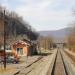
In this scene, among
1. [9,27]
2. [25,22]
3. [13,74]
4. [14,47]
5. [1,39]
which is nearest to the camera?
[13,74]

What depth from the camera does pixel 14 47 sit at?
74375 millimetres

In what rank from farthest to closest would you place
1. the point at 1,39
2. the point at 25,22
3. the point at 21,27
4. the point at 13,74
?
the point at 25,22 → the point at 21,27 → the point at 1,39 → the point at 13,74

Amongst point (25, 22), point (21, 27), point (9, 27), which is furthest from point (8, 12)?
point (25, 22)

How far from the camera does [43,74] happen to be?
29.3 meters

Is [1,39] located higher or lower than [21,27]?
lower

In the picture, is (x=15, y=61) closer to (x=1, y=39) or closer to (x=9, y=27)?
(x=1, y=39)

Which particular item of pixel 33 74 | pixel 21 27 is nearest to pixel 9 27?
pixel 21 27

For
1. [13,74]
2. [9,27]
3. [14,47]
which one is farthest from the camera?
[9,27]

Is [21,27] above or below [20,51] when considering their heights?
above

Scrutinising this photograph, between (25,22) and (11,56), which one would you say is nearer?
(11,56)

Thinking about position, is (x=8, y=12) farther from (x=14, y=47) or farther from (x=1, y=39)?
(x=14, y=47)

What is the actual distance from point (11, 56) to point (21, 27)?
414 ft

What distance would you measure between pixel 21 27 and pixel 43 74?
147 m

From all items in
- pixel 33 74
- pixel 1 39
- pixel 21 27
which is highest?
pixel 21 27
